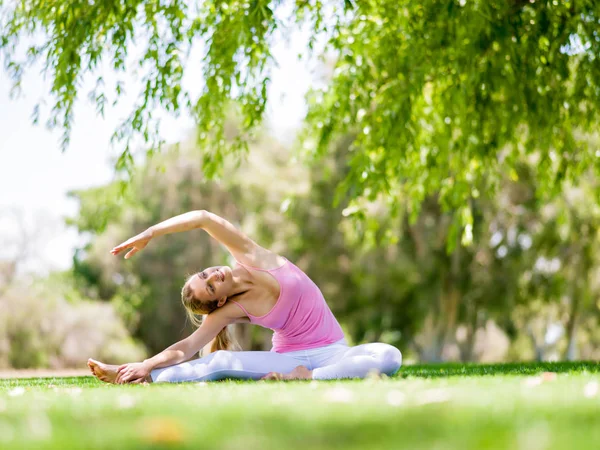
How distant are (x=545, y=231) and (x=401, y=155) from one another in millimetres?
10890

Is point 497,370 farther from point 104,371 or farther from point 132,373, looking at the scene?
point 104,371

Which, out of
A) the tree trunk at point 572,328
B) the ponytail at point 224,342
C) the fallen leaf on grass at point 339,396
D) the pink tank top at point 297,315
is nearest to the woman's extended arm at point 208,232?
the pink tank top at point 297,315

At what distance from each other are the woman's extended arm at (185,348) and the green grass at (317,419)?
123cm

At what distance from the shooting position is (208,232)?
479 cm

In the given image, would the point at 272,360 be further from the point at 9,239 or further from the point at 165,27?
the point at 9,239

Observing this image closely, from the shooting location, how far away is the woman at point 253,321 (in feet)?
15.5

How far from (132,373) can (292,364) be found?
3.16 feet

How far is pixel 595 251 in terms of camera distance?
17.1 meters

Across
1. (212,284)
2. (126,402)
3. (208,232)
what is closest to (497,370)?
(212,284)

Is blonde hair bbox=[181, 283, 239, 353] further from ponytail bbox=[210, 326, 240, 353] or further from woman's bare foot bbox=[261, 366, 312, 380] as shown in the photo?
woman's bare foot bbox=[261, 366, 312, 380]

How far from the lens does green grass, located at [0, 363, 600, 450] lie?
2.01m

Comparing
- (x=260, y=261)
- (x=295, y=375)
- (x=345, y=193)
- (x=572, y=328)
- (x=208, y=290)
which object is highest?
(x=345, y=193)

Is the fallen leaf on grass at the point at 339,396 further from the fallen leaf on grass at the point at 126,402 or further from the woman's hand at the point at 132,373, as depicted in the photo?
the woman's hand at the point at 132,373

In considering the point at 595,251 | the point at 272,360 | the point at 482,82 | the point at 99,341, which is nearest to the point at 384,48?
the point at 482,82
